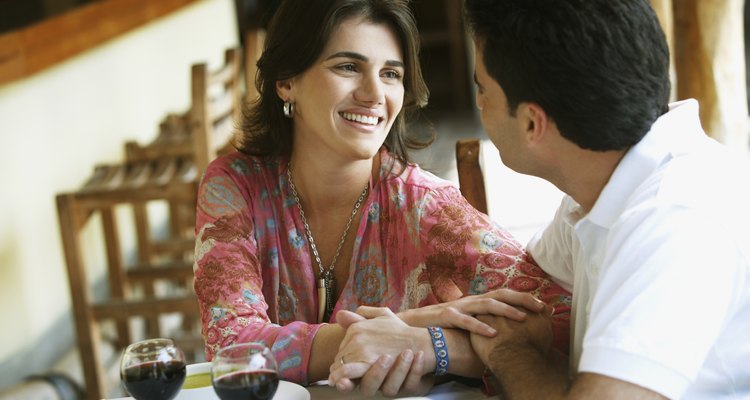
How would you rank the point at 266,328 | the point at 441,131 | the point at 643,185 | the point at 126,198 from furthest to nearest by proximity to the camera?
1. the point at 441,131
2. the point at 126,198
3. the point at 266,328
4. the point at 643,185

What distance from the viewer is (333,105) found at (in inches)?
77.8

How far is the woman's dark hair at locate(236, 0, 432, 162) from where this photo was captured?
1972 mm

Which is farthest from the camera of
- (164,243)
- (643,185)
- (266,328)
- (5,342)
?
(164,243)

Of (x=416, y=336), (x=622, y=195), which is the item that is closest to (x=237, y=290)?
(x=416, y=336)

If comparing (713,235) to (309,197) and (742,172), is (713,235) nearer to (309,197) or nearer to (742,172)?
(742,172)

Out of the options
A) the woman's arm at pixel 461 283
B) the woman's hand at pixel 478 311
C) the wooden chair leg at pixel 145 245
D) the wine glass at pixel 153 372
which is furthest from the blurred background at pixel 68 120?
the wine glass at pixel 153 372

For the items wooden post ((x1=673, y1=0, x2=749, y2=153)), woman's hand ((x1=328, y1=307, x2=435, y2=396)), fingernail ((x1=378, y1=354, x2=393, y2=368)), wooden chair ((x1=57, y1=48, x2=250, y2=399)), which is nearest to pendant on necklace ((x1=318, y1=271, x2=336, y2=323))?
woman's hand ((x1=328, y1=307, x2=435, y2=396))

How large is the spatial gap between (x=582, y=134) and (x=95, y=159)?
3329 millimetres

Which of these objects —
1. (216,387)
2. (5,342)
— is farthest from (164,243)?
(216,387)

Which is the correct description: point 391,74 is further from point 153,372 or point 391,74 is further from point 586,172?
point 153,372

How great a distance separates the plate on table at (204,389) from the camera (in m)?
1.39

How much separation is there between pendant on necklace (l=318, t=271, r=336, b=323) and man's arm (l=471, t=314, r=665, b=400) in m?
0.50

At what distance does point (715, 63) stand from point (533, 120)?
272 centimetres

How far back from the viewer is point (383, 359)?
151 centimetres
